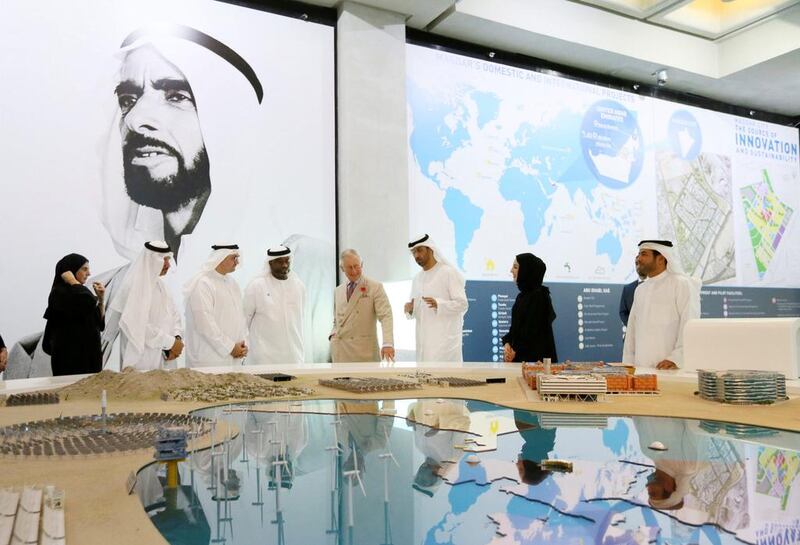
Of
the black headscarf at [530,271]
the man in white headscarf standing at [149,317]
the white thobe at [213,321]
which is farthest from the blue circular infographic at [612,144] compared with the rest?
the man in white headscarf standing at [149,317]

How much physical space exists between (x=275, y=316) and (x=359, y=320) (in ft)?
2.24

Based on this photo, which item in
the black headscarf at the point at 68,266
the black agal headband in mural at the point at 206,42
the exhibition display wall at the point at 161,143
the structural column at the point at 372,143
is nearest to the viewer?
the black headscarf at the point at 68,266

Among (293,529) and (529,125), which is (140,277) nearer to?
(293,529)

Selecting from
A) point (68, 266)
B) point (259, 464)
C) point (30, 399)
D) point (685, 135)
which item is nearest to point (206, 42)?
point (68, 266)

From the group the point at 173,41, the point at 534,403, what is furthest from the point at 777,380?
the point at 173,41

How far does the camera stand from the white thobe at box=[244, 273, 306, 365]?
5.20m

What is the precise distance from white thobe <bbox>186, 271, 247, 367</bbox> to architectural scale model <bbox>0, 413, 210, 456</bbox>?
8.33ft

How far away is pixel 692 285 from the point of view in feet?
14.1

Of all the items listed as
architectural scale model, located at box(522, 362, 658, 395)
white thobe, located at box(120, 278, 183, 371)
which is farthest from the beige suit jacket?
architectural scale model, located at box(522, 362, 658, 395)

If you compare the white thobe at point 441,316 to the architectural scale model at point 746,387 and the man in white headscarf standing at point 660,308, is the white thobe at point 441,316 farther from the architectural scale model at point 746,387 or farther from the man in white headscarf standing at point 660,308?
the architectural scale model at point 746,387

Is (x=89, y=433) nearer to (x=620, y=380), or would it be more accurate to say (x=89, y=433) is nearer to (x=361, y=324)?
(x=620, y=380)

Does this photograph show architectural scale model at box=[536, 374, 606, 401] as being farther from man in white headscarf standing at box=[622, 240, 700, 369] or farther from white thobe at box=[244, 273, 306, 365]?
white thobe at box=[244, 273, 306, 365]

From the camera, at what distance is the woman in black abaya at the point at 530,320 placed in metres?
5.16

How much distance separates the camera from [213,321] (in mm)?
4738
